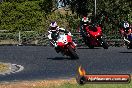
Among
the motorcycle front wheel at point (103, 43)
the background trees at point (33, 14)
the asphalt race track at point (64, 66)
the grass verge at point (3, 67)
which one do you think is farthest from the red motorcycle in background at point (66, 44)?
the background trees at point (33, 14)

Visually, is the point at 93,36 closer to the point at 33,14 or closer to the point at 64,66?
the point at 64,66

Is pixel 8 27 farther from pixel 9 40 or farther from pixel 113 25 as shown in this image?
pixel 113 25

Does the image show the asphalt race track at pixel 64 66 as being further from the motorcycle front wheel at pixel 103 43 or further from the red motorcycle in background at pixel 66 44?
the motorcycle front wheel at pixel 103 43

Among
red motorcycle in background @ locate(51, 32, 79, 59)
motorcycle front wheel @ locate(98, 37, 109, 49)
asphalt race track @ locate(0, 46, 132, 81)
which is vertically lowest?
motorcycle front wheel @ locate(98, 37, 109, 49)

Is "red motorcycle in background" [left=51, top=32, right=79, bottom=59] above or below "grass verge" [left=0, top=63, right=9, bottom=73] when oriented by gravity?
above

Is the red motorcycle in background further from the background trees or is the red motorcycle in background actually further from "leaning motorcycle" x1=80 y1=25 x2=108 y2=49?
the background trees

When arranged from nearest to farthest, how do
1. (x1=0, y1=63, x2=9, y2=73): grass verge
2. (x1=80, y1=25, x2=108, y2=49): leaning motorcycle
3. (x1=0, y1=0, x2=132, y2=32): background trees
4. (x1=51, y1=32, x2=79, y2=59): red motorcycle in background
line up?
(x1=0, y1=63, x2=9, y2=73): grass verge, (x1=51, y1=32, x2=79, y2=59): red motorcycle in background, (x1=80, y1=25, x2=108, y2=49): leaning motorcycle, (x1=0, y1=0, x2=132, y2=32): background trees

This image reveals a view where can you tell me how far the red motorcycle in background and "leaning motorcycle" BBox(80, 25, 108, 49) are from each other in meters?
6.85

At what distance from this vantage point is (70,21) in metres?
40.3

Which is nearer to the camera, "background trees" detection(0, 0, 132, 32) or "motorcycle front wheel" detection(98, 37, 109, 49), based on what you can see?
"motorcycle front wheel" detection(98, 37, 109, 49)

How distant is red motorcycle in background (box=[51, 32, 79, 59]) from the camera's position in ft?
72.9

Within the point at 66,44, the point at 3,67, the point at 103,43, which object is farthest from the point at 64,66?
the point at 103,43

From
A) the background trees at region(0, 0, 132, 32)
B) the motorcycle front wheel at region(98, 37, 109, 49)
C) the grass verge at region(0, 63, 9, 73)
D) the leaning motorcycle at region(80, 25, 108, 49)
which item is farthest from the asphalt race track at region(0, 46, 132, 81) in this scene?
the background trees at region(0, 0, 132, 32)

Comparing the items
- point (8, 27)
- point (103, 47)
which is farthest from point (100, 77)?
point (8, 27)
